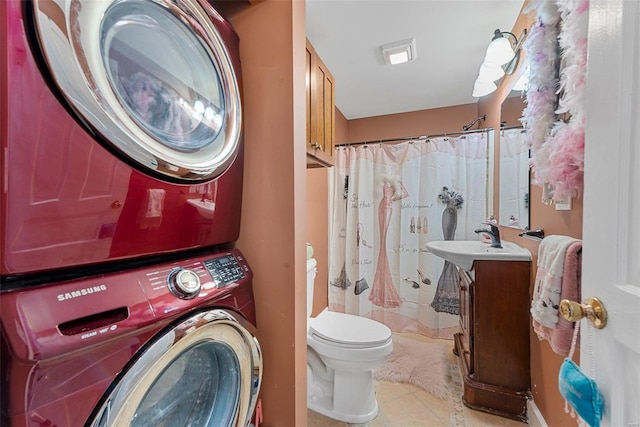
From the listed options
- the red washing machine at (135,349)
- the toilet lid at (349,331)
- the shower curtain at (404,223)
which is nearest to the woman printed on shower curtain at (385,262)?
the shower curtain at (404,223)

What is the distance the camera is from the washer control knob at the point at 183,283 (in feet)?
2.22

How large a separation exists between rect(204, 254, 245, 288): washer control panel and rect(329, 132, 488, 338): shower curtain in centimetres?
200

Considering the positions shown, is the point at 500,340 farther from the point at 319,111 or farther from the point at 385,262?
the point at 319,111

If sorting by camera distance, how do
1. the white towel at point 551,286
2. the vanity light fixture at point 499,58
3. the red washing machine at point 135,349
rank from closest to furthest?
the red washing machine at point 135,349
the white towel at point 551,286
the vanity light fixture at point 499,58

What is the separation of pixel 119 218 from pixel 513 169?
7.45 ft

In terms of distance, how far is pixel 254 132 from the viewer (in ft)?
3.38

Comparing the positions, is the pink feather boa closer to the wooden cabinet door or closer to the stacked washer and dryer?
the wooden cabinet door

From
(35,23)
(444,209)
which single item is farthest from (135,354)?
(444,209)

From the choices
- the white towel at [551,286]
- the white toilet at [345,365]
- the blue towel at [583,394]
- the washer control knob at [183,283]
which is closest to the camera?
the blue towel at [583,394]

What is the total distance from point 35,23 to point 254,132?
614 millimetres

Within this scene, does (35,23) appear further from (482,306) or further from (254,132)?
(482,306)

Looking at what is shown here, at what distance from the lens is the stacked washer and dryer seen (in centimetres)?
45

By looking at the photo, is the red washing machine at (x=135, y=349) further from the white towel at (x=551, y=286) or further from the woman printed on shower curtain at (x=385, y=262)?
A: the woman printed on shower curtain at (x=385, y=262)

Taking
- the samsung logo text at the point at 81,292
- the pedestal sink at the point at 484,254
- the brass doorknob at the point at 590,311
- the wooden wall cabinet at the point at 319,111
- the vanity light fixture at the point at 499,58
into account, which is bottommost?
the pedestal sink at the point at 484,254
